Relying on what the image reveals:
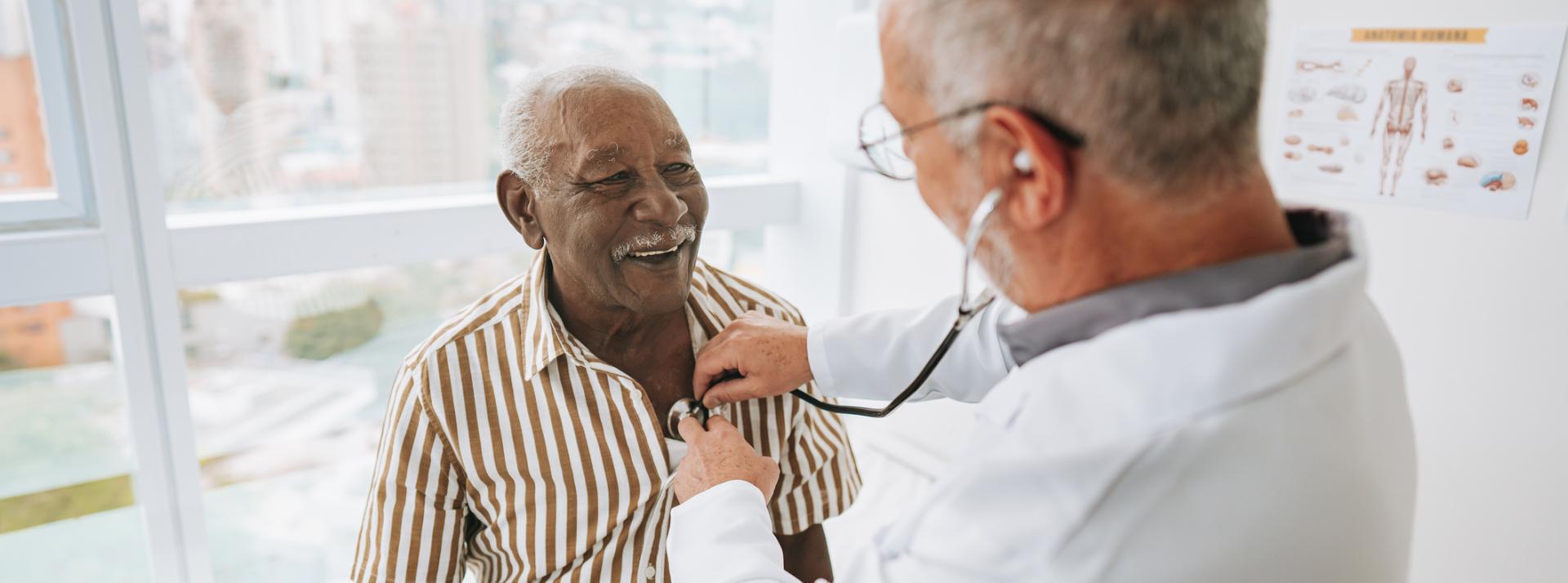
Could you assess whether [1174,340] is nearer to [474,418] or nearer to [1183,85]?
[1183,85]

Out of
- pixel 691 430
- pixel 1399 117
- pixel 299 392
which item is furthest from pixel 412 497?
pixel 1399 117

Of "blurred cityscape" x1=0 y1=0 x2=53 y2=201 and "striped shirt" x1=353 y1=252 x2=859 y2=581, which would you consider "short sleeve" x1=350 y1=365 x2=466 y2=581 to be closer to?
"striped shirt" x1=353 y1=252 x2=859 y2=581

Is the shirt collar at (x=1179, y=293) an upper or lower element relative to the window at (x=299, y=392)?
upper

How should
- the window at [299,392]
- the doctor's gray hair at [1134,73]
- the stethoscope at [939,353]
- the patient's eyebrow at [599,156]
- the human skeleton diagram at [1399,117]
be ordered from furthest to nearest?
the window at [299,392] → the human skeleton diagram at [1399,117] → the patient's eyebrow at [599,156] → the stethoscope at [939,353] → the doctor's gray hair at [1134,73]

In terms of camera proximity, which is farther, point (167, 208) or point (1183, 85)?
point (167, 208)

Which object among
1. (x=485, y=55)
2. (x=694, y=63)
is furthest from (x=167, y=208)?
(x=694, y=63)

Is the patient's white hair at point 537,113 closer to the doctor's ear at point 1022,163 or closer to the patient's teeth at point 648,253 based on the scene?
the patient's teeth at point 648,253

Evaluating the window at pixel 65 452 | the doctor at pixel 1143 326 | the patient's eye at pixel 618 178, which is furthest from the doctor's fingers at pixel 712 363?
the window at pixel 65 452

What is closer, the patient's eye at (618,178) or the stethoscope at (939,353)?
the stethoscope at (939,353)

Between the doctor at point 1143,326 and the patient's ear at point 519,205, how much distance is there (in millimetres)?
682

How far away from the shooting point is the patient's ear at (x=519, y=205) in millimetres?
1354

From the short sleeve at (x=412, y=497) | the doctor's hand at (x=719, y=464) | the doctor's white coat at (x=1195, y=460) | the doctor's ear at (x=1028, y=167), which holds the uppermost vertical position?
the doctor's ear at (x=1028, y=167)

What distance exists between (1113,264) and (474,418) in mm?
899

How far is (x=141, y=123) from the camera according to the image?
1778 mm
